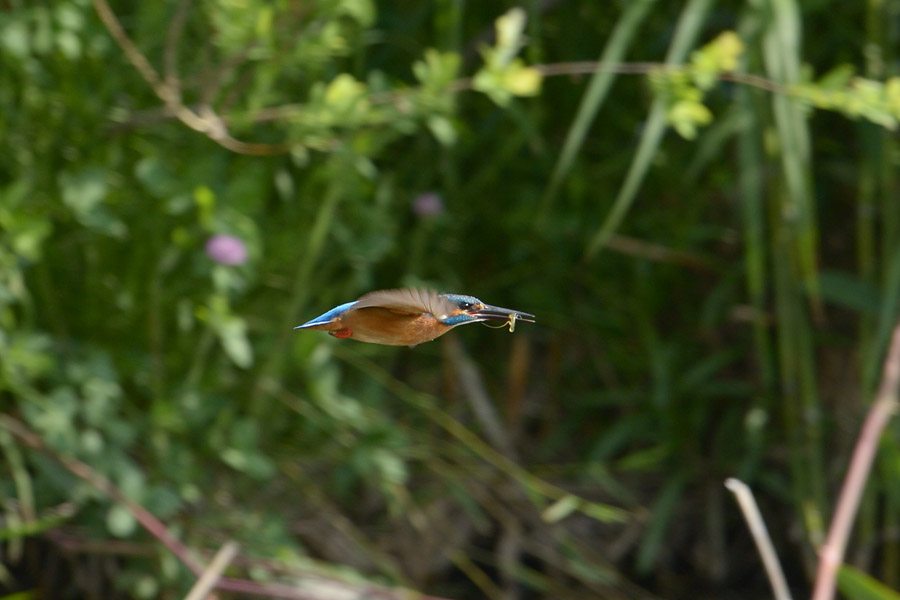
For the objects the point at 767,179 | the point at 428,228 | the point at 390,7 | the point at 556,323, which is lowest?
the point at 556,323

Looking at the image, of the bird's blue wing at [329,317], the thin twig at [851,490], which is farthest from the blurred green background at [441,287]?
the bird's blue wing at [329,317]

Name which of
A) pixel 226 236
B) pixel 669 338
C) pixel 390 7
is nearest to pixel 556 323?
pixel 669 338

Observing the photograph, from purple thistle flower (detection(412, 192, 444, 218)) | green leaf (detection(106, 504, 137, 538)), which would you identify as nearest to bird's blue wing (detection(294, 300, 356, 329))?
green leaf (detection(106, 504, 137, 538))

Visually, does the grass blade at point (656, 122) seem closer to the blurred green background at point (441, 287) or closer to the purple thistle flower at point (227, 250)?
the blurred green background at point (441, 287)

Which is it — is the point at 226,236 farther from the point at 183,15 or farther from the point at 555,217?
the point at 555,217

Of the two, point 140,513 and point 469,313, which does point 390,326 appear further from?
point 140,513

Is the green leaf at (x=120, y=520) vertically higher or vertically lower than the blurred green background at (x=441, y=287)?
lower

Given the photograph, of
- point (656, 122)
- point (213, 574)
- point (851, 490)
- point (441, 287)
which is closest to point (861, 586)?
point (851, 490)
